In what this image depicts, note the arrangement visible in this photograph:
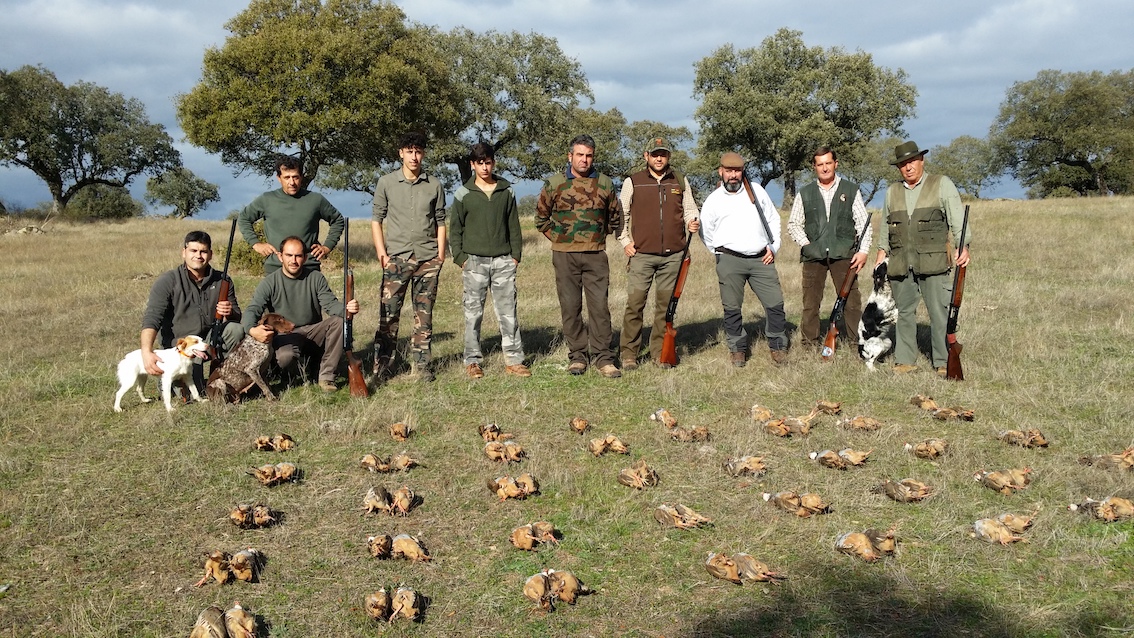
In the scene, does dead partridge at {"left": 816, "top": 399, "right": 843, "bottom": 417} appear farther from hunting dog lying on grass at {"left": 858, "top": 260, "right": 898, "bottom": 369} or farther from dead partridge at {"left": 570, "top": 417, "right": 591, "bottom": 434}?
dead partridge at {"left": 570, "top": 417, "right": 591, "bottom": 434}

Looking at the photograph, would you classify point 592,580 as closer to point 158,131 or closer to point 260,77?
point 260,77

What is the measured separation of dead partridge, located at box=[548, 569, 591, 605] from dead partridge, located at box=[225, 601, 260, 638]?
60.1 inches

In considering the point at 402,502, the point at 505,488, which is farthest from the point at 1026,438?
the point at 402,502

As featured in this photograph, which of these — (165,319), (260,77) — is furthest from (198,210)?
(165,319)

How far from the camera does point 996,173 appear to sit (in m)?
54.3

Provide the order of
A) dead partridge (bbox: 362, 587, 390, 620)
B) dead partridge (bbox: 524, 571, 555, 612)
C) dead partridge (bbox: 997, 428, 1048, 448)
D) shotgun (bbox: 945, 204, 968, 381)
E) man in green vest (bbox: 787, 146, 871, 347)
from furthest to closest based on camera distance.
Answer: man in green vest (bbox: 787, 146, 871, 347), shotgun (bbox: 945, 204, 968, 381), dead partridge (bbox: 997, 428, 1048, 448), dead partridge (bbox: 524, 571, 555, 612), dead partridge (bbox: 362, 587, 390, 620)

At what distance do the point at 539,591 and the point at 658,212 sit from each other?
5.42 m

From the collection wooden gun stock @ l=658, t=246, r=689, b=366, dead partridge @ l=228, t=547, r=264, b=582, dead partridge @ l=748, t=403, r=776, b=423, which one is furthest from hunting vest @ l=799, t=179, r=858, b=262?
dead partridge @ l=228, t=547, r=264, b=582

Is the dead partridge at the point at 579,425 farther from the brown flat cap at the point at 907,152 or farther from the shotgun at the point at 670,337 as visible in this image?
the brown flat cap at the point at 907,152

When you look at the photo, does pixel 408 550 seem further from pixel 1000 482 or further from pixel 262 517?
pixel 1000 482

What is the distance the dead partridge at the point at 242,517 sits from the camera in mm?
5105

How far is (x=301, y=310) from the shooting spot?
26.9ft

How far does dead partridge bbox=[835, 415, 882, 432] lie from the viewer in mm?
6980

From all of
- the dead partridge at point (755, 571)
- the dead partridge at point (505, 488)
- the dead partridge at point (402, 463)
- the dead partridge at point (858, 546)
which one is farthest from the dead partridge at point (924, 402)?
the dead partridge at point (402, 463)
